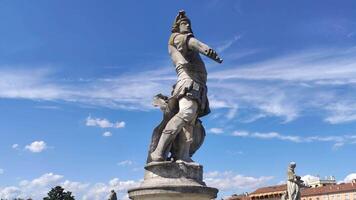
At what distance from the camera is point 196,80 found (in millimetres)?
9734

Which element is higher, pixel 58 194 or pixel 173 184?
pixel 58 194

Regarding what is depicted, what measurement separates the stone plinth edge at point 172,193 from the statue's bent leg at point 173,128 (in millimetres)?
633

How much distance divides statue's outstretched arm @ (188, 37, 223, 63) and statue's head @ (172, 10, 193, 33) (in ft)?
1.13

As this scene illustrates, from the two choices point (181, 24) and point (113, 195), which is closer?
point (181, 24)

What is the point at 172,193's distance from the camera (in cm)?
891

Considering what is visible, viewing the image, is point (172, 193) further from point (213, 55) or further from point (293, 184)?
point (293, 184)

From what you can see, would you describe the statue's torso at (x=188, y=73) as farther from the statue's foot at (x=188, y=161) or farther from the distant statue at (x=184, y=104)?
the statue's foot at (x=188, y=161)

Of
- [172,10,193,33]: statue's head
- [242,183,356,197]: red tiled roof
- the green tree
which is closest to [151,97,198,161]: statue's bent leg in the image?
[172,10,193,33]: statue's head

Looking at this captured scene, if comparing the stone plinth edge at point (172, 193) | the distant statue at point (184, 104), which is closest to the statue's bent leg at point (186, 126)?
the distant statue at point (184, 104)

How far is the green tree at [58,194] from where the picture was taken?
141 feet

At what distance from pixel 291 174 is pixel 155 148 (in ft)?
34.3

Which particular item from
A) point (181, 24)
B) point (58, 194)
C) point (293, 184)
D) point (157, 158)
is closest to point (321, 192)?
point (58, 194)

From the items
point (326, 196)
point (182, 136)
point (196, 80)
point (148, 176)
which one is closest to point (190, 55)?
point (196, 80)

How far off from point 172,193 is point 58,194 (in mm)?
36868
